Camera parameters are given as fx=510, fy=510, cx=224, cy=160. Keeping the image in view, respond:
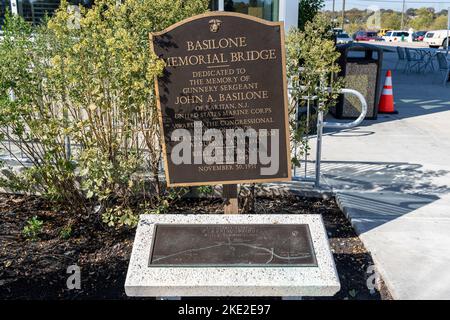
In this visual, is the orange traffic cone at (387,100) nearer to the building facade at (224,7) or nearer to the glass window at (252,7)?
the building facade at (224,7)

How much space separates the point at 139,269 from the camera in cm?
301

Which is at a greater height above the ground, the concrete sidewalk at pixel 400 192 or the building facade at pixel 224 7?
the building facade at pixel 224 7

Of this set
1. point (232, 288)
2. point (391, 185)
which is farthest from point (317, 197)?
point (232, 288)

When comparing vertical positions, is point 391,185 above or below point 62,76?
below

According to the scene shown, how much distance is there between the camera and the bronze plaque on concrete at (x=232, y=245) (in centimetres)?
306

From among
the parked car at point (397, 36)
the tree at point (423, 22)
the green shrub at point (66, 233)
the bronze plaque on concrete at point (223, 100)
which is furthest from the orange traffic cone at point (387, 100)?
the tree at point (423, 22)

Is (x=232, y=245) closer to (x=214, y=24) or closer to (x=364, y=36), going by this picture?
(x=214, y=24)

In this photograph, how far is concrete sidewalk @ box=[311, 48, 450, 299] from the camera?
12.2ft

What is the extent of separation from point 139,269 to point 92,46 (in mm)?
1745

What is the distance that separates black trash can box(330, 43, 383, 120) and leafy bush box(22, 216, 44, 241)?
598 centimetres

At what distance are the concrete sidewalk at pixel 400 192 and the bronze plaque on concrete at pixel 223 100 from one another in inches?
44.2
